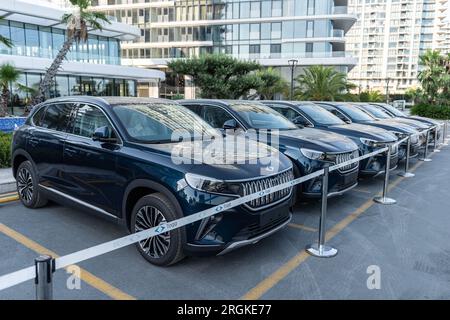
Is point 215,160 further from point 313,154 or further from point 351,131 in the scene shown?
point 351,131

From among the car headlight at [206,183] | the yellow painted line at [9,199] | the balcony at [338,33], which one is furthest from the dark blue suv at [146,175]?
the balcony at [338,33]

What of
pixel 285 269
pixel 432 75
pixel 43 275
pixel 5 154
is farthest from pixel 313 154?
pixel 432 75

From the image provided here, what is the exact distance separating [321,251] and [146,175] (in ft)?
7.05

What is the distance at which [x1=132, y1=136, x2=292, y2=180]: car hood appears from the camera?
3570 mm

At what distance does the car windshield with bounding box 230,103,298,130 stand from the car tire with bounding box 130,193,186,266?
2.95 meters

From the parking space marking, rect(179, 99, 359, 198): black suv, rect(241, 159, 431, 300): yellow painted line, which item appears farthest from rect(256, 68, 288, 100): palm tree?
rect(241, 159, 431, 300): yellow painted line

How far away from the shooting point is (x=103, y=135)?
4066 millimetres

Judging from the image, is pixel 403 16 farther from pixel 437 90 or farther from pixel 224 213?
pixel 224 213

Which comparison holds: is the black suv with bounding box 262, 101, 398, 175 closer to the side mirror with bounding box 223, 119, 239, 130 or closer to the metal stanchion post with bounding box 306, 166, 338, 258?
the side mirror with bounding box 223, 119, 239, 130

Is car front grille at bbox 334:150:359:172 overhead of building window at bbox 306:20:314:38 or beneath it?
beneath

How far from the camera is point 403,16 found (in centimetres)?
10988

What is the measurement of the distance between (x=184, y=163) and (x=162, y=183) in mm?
289

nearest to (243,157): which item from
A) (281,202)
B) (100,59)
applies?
(281,202)

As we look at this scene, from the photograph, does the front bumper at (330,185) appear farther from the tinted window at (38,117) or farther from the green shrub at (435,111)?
the green shrub at (435,111)
